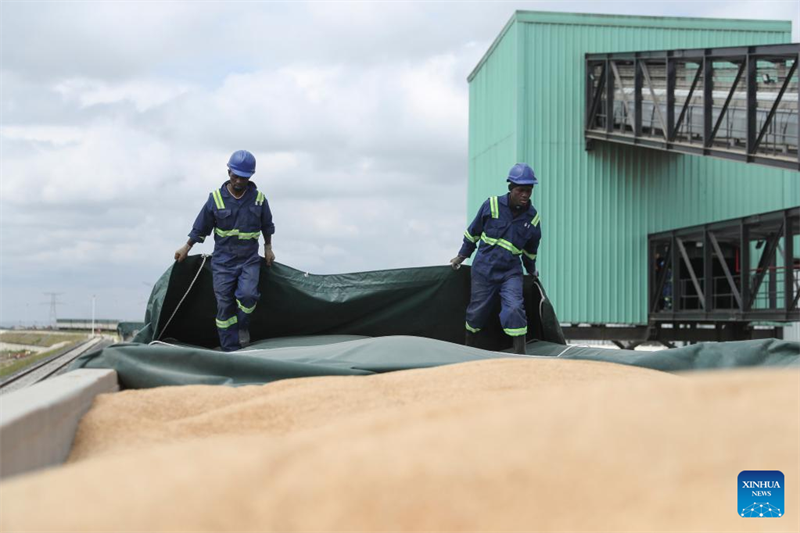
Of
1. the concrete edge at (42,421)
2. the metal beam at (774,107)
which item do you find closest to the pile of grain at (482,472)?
the concrete edge at (42,421)

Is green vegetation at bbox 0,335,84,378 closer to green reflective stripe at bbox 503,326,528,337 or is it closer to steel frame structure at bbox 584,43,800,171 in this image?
green reflective stripe at bbox 503,326,528,337

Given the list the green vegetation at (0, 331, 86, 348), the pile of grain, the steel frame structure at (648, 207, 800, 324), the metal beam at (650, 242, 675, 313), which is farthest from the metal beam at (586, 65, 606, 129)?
the green vegetation at (0, 331, 86, 348)

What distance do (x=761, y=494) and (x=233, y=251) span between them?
5.75m

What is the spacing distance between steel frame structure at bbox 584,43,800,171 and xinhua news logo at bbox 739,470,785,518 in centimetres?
1257

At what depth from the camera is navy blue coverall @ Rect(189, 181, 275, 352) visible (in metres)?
7.29

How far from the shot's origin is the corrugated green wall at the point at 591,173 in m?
19.3

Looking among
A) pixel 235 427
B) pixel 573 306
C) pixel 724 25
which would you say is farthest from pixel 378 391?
pixel 724 25

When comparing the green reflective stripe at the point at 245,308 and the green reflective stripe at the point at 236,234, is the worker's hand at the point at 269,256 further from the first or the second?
the green reflective stripe at the point at 245,308

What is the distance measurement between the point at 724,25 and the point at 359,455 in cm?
2105

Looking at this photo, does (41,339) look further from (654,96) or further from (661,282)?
(654,96)

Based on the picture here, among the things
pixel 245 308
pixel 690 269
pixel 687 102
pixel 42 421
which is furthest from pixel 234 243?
pixel 690 269

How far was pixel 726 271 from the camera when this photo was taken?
16328 millimetres

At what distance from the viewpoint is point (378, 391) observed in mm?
3457

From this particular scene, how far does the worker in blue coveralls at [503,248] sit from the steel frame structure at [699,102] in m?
7.96
